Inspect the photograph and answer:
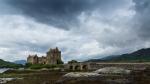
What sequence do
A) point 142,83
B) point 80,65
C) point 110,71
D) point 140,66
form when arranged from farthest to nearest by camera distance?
point 80,65, point 140,66, point 110,71, point 142,83

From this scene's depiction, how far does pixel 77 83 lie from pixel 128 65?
97976 millimetres

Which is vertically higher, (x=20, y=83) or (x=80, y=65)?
(x=80, y=65)

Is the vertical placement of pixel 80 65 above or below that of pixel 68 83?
above

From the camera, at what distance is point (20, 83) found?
74.5m

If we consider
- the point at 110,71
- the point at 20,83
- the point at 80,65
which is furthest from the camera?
the point at 80,65

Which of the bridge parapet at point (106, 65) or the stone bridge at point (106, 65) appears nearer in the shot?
the stone bridge at point (106, 65)

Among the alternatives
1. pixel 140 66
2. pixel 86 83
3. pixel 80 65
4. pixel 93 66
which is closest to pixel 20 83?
pixel 86 83

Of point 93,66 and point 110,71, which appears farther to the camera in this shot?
point 93,66

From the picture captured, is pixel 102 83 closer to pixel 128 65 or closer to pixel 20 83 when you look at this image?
pixel 20 83

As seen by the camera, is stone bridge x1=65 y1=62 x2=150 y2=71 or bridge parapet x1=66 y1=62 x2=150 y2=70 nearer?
stone bridge x1=65 y1=62 x2=150 y2=71

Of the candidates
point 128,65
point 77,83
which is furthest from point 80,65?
point 77,83

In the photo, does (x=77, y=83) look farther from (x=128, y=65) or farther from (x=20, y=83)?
(x=128, y=65)

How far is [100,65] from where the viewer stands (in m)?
170

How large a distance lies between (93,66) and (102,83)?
386 ft
